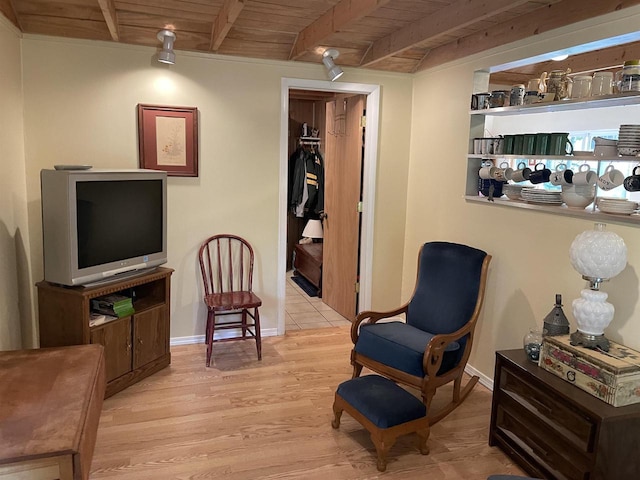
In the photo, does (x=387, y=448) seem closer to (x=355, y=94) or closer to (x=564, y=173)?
(x=564, y=173)

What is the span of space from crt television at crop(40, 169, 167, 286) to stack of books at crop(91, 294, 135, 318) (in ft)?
0.54

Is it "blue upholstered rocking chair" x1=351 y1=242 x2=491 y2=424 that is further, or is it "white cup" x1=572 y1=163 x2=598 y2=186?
"blue upholstered rocking chair" x1=351 y1=242 x2=491 y2=424

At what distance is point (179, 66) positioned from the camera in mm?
3678

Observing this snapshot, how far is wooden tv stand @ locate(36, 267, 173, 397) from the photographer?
9.68 feet

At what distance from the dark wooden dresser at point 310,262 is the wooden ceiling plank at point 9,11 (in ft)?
11.3

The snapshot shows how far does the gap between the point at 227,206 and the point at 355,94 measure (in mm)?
1474

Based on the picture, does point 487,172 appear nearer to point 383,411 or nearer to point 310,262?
point 383,411

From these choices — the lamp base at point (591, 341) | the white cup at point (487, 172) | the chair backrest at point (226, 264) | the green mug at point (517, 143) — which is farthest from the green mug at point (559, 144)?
the chair backrest at point (226, 264)

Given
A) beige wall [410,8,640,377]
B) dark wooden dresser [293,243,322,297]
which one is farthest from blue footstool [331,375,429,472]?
dark wooden dresser [293,243,322,297]

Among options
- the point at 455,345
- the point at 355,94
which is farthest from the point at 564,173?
the point at 355,94

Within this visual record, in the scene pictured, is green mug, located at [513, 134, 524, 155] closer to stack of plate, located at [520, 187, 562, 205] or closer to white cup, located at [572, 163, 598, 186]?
stack of plate, located at [520, 187, 562, 205]

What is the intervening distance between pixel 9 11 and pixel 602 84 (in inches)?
132

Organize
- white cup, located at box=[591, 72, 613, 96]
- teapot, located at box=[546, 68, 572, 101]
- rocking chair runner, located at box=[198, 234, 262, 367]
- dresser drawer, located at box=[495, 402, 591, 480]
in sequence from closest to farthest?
dresser drawer, located at box=[495, 402, 591, 480], white cup, located at box=[591, 72, 613, 96], teapot, located at box=[546, 68, 572, 101], rocking chair runner, located at box=[198, 234, 262, 367]

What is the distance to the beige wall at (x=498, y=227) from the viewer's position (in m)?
2.47
